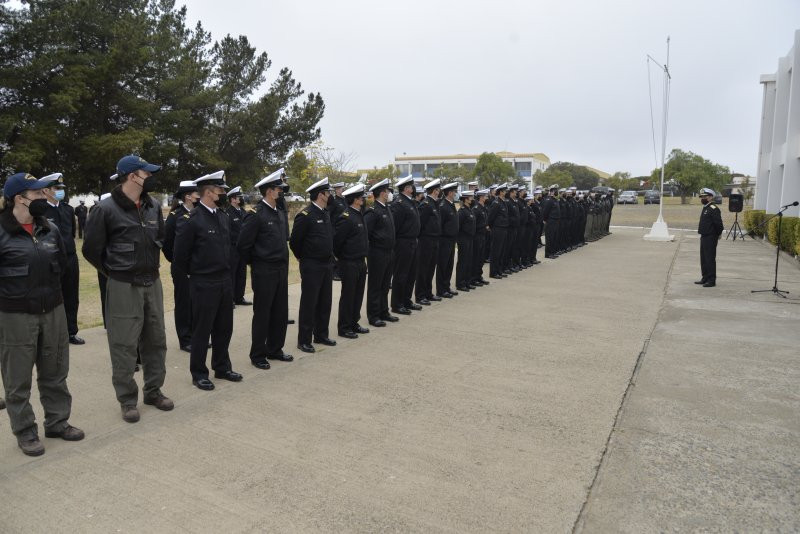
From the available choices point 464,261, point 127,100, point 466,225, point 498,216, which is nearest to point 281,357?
point 464,261

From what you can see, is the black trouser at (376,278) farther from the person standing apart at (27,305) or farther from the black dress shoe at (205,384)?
the person standing apart at (27,305)

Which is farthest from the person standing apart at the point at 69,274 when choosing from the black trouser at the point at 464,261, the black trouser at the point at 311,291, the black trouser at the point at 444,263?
the black trouser at the point at 464,261

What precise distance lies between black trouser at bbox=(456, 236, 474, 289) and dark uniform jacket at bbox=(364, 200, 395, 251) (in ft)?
9.48

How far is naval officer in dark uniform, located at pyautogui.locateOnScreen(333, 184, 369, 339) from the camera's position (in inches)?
271

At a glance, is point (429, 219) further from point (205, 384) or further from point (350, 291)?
point (205, 384)

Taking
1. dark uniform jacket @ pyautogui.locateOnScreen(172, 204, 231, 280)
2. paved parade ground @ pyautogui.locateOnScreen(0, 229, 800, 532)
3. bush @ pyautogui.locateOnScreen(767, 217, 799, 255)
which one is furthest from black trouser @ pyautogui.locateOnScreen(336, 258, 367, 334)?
bush @ pyautogui.locateOnScreen(767, 217, 799, 255)

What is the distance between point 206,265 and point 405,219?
369 cm

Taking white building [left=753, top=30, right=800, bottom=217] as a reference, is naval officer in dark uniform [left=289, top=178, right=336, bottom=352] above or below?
below

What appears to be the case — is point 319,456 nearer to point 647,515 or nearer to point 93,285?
point 647,515

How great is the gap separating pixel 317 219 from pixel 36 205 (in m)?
2.95

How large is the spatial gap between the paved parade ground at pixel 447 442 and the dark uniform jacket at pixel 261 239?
1.08m

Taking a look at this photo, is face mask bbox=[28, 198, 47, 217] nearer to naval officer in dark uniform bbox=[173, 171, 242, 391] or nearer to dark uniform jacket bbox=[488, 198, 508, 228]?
naval officer in dark uniform bbox=[173, 171, 242, 391]

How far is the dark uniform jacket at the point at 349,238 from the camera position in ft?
22.5

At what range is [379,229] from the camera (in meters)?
7.52
